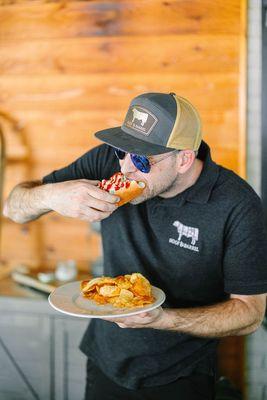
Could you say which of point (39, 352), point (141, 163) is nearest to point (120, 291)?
point (141, 163)

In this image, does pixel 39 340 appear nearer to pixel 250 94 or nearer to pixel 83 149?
pixel 83 149

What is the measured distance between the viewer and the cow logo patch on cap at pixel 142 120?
5.52ft

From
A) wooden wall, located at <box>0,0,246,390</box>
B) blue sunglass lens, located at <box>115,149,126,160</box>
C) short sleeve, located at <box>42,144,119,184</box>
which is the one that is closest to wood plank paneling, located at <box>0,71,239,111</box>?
wooden wall, located at <box>0,0,246,390</box>

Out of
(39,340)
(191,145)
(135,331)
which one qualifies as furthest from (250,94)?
(39,340)

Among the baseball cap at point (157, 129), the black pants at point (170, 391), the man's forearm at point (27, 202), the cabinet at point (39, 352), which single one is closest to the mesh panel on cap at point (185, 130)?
the baseball cap at point (157, 129)

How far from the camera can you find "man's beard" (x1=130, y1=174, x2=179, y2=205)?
1704 millimetres

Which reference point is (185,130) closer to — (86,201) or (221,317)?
(86,201)

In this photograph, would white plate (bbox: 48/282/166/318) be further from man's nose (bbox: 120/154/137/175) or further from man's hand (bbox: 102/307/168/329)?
man's nose (bbox: 120/154/137/175)

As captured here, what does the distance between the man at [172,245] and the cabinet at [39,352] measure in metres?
0.60

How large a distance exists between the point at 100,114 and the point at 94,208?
1305 millimetres

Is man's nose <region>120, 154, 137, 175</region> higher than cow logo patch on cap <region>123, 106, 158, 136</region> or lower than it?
lower

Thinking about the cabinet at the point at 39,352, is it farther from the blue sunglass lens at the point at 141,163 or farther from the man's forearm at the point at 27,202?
the blue sunglass lens at the point at 141,163

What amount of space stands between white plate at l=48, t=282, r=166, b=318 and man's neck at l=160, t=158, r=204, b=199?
1.24ft

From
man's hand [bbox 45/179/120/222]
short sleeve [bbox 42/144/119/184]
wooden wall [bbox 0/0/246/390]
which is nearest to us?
man's hand [bbox 45/179/120/222]
